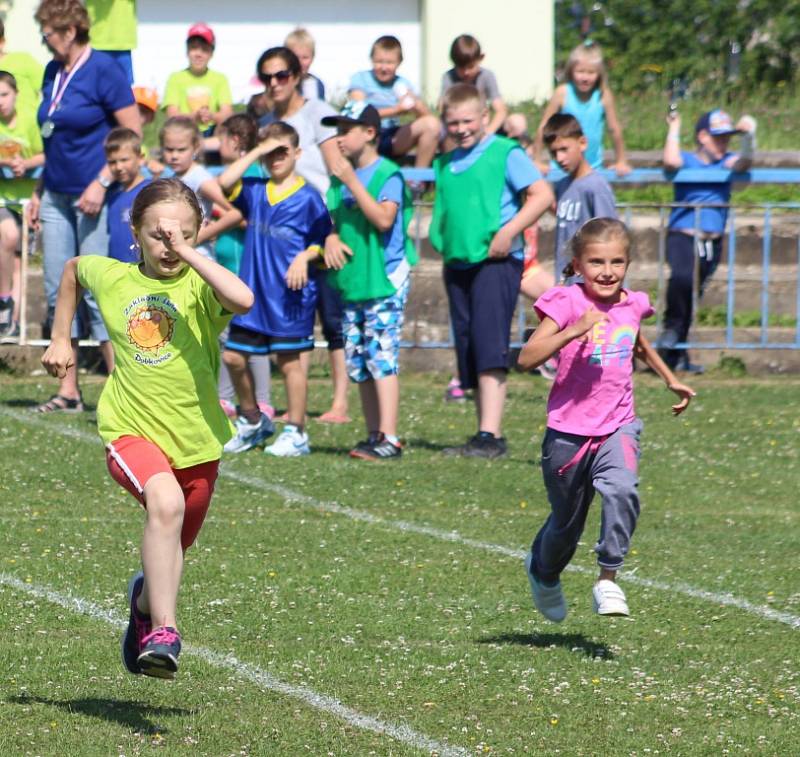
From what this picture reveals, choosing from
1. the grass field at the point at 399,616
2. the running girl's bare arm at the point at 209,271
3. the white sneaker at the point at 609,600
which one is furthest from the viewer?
the white sneaker at the point at 609,600

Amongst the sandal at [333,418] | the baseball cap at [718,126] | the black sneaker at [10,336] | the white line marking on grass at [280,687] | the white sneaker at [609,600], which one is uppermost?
the baseball cap at [718,126]

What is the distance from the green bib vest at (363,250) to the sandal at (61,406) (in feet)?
7.66

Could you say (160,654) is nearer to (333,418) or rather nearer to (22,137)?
(333,418)

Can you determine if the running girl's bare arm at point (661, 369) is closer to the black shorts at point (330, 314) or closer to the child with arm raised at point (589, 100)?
the black shorts at point (330, 314)

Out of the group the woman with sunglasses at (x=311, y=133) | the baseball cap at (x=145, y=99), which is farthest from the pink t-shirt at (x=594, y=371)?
the baseball cap at (x=145, y=99)

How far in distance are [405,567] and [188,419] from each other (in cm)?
226

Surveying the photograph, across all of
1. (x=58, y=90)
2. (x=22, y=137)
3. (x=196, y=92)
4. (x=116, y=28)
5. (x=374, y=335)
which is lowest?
(x=374, y=335)

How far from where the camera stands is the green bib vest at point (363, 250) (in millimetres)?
10375

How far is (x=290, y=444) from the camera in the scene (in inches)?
412

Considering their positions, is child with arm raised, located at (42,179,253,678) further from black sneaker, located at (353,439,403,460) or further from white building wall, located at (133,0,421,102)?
white building wall, located at (133,0,421,102)

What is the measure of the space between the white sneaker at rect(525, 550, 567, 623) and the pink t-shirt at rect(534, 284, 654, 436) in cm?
60

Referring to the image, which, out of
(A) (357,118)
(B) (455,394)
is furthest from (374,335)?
(B) (455,394)

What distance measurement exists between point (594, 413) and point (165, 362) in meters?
1.66

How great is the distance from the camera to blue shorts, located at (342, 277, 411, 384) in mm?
10430
